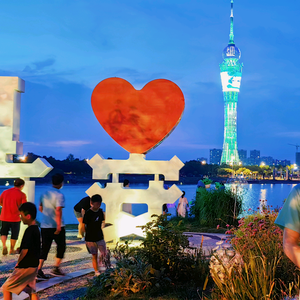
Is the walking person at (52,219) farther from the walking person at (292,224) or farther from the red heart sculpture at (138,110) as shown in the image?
the walking person at (292,224)

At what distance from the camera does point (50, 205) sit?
5.73 metres

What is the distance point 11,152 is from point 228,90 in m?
96.6

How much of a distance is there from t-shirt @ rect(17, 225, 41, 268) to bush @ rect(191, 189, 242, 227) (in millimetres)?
8398

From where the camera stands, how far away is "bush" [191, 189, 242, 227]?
11.8 meters

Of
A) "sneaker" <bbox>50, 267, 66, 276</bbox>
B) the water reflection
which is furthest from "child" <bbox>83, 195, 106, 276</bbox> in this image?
the water reflection

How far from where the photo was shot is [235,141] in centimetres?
10131

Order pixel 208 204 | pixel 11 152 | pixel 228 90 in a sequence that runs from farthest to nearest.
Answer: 1. pixel 228 90
2. pixel 208 204
3. pixel 11 152

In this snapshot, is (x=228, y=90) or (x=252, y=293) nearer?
(x=252, y=293)

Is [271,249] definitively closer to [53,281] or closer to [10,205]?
[53,281]

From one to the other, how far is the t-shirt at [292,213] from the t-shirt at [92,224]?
3835 mm

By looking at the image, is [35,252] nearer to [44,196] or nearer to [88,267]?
[44,196]

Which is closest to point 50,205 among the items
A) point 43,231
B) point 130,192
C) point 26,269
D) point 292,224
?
point 43,231

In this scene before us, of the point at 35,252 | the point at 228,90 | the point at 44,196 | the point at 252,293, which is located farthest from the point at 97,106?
the point at 228,90

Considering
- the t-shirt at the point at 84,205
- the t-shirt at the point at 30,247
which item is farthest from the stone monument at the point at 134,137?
the t-shirt at the point at 30,247
